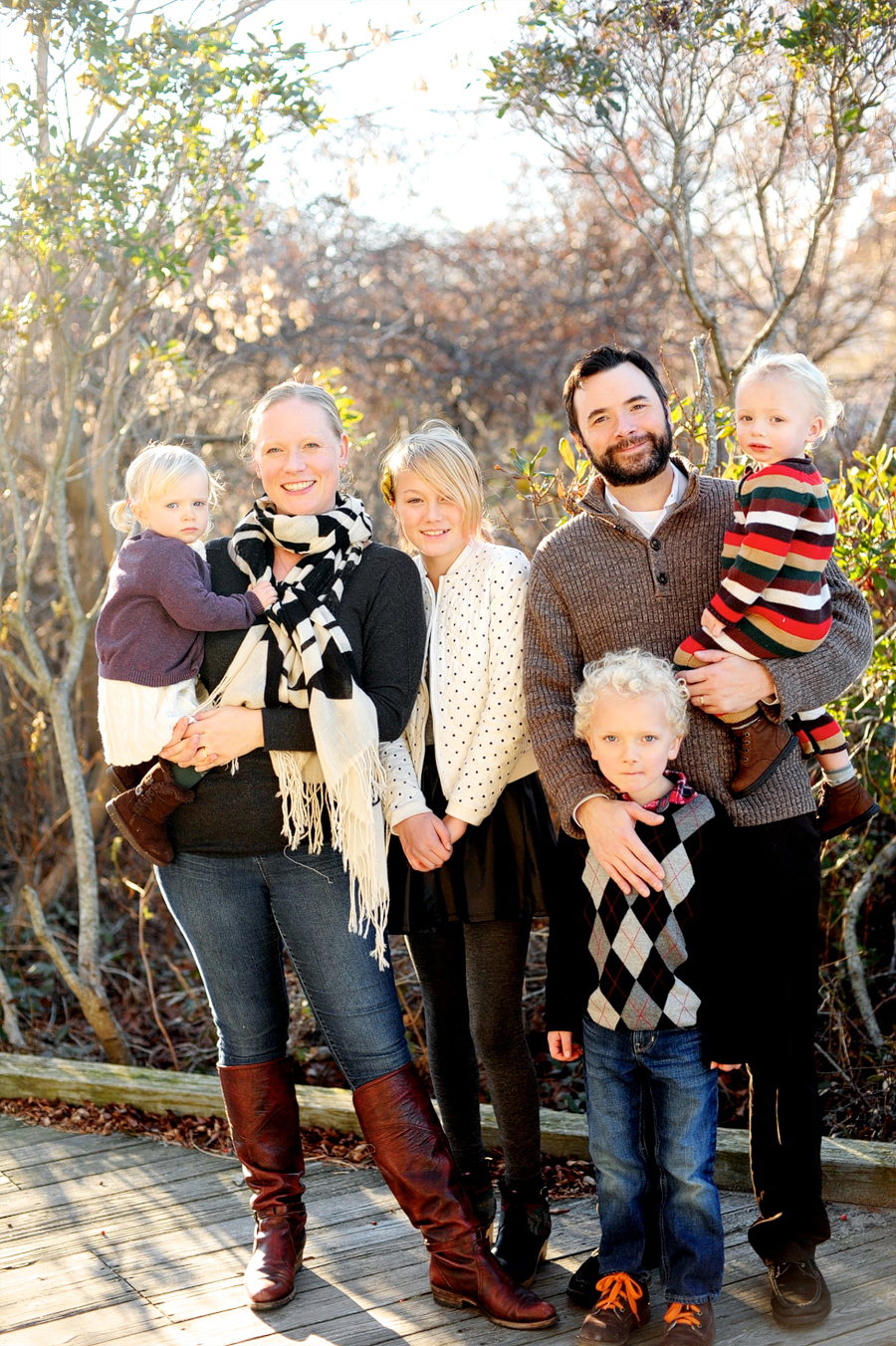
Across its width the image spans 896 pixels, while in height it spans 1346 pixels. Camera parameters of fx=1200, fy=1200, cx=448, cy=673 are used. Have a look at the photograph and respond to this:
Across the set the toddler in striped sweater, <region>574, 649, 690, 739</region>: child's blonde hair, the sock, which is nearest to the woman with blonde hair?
<region>574, 649, 690, 739</region>: child's blonde hair

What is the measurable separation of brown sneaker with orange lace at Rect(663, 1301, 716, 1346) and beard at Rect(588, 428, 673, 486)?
5.31 feet

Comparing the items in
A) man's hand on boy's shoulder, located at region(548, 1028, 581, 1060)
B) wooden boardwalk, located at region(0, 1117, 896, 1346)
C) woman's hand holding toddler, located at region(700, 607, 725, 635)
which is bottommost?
wooden boardwalk, located at region(0, 1117, 896, 1346)

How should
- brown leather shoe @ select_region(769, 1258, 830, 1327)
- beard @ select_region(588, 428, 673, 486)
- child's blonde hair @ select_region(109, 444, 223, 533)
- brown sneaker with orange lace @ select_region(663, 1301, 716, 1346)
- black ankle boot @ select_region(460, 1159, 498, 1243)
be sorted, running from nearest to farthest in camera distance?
brown sneaker with orange lace @ select_region(663, 1301, 716, 1346) < brown leather shoe @ select_region(769, 1258, 830, 1327) < beard @ select_region(588, 428, 673, 486) < child's blonde hair @ select_region(109, 444, 223, 533) < black ankle boot @ select_region(460, 1159, 498, 1243)

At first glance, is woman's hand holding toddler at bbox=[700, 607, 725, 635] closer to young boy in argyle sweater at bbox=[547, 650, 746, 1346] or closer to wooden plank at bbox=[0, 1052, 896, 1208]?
young boy in argyle sweater at bbox=[547, 650, 746, 1346]

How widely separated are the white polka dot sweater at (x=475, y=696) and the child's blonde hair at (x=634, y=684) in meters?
0.20

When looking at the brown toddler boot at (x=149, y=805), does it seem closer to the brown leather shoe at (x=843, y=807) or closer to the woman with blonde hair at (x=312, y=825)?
the woman with blonde hair at (x=312, y=825)

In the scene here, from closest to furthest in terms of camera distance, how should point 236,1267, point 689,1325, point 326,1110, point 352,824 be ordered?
point 689,1325 → point 352,824 → point 236,1267 → point 326,1110

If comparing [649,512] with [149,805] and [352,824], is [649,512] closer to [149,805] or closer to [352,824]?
[352,824]

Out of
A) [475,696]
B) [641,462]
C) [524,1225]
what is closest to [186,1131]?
[524,1225]

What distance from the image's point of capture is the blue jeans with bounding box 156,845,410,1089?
8.22 ft

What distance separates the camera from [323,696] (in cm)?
242

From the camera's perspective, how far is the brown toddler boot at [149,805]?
246cm

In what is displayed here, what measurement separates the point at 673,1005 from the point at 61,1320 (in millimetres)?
1462

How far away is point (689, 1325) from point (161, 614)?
1.74m
